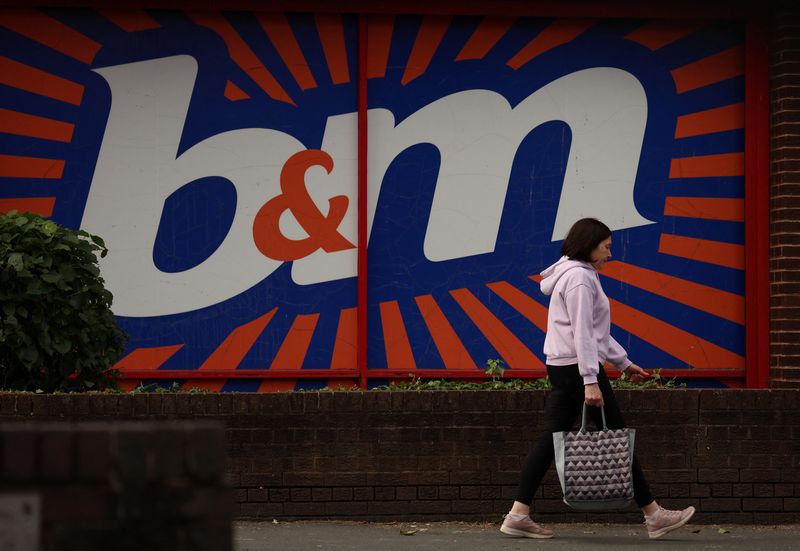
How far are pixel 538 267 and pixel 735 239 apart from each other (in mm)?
1459

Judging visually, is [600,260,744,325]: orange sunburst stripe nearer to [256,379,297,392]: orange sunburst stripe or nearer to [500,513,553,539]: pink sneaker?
[256,379,297,392]: orange sunburst stripe

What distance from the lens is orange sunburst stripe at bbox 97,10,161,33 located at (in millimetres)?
9461

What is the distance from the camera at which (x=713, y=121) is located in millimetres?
9594

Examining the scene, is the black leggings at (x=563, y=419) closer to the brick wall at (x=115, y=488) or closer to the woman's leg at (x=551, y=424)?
the woman's leg at (x=551, y=424)

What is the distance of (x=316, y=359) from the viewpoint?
31.0 ft

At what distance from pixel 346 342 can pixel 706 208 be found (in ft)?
9.24

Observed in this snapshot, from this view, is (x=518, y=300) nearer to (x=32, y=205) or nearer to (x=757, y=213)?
(x=757, y=213)

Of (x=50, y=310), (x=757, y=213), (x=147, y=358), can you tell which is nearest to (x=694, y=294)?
(x=757, y=213)

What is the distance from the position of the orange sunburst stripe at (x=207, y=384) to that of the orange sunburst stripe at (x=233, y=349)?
0.31 feet

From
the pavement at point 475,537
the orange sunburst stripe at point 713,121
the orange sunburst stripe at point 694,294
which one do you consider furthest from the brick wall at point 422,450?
the orange sunburst stripe at point 713,121

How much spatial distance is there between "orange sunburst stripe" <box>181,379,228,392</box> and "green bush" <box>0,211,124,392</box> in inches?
38.7

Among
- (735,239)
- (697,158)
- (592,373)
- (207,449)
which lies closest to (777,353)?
(735,239)

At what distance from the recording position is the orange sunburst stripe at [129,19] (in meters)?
9.46

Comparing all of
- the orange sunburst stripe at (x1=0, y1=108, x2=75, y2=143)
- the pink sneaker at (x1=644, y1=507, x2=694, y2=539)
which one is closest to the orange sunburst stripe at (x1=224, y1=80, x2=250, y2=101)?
the orange sunburst stripe at (x1=0, y1=108, x2=75, y2=143)
